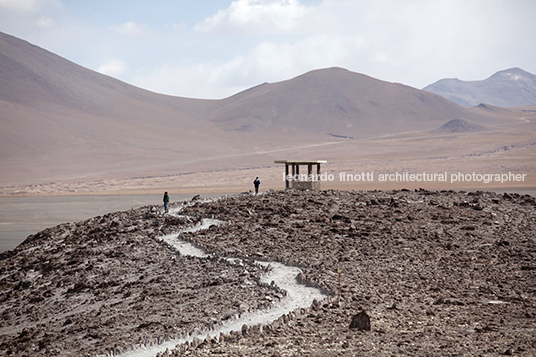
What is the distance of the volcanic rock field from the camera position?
26.0 ft

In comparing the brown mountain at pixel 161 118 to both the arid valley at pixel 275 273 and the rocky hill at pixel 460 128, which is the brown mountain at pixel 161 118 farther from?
the arid valley at pixel 275 273

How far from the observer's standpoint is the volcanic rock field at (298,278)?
311 inches

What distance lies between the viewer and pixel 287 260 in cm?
1304

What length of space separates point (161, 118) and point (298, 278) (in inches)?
4656

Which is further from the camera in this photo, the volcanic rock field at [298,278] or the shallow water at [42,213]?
the shallow water at [42,213]

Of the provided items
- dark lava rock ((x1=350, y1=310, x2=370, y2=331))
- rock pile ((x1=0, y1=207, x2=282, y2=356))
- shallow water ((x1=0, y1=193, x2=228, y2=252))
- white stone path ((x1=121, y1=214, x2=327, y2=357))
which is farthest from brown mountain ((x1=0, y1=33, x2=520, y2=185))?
dark lava rock ((x1=350, y1=310, x2=370, y2=331))

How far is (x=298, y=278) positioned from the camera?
37.4 ft

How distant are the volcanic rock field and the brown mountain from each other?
58.3 meters

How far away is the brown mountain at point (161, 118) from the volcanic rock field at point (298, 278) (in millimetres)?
58314

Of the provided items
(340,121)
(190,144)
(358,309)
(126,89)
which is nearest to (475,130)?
(340,121)

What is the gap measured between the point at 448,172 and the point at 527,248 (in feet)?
177

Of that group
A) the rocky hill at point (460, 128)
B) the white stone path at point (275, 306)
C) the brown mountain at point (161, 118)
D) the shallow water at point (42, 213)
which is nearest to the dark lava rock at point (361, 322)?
the white stone path at point (275, 306)

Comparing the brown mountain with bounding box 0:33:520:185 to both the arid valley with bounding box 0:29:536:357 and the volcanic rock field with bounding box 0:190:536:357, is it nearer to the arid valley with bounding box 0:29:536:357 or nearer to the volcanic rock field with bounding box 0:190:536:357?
the arid valley with bounding box 0:29:536:357

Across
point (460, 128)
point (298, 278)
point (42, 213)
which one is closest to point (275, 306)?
point (298, 278)
